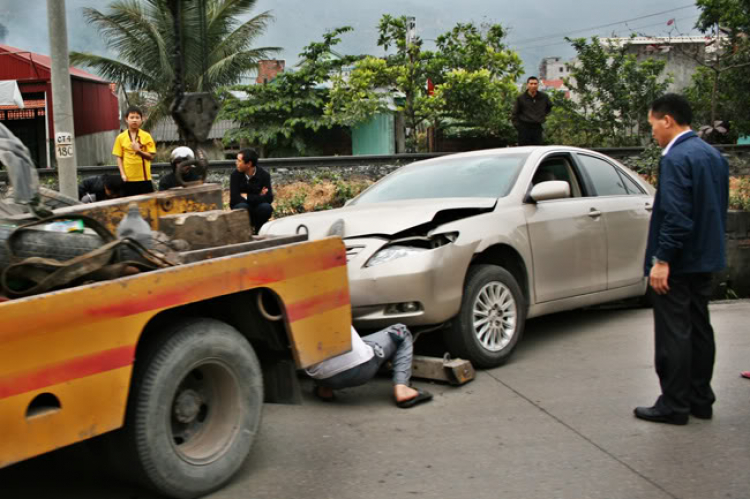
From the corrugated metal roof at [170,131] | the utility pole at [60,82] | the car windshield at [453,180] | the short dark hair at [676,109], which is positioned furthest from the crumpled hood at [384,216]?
the corrugated metal roof at [170,131]

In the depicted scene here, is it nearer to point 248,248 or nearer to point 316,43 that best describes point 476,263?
point 248,248

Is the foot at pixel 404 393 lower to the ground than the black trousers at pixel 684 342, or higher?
lower

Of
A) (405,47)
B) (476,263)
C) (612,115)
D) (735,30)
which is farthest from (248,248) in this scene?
(735,30)

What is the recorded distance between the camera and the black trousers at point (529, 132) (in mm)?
13211

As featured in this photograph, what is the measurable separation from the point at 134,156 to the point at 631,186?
17.9 ft

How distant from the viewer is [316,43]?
23.7 m

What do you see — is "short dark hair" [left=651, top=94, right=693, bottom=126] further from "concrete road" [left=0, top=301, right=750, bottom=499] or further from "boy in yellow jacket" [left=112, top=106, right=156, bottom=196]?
"boy in yellow jacket" [left=112, top=106, right=156, bottom=196]

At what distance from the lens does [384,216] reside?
606 centimetres

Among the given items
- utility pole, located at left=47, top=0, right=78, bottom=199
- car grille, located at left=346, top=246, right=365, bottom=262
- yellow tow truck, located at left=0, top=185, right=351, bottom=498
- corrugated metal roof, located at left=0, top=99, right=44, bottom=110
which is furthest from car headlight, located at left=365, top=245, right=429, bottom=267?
corrugated metal roof, located at left=0, top=99, right=44, bottom=110

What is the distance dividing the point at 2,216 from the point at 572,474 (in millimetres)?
3004

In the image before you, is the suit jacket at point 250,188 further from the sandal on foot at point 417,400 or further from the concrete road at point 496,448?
the sandal on foot at point 417,400

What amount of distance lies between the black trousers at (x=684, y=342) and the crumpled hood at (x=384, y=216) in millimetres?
1729

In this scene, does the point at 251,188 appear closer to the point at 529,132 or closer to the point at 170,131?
the point at 529,132

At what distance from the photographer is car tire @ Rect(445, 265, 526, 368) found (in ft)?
18.7
